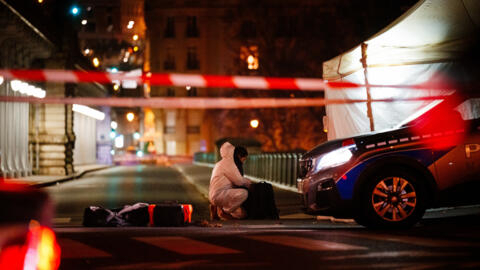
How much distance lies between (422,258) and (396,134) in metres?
2.99

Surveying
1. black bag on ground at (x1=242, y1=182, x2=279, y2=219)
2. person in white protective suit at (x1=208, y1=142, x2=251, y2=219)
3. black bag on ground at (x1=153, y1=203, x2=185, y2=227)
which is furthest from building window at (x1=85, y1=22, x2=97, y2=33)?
black bag on ground at (x1=153, y1=203, x2=185, y2=227)

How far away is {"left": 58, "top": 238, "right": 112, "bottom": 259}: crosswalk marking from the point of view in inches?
315

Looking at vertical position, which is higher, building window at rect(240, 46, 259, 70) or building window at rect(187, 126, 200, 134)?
building window at rect(240, 46, 259, 70)

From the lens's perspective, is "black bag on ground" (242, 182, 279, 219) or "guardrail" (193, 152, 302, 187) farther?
"guardrail" (193, 152, 302, 187)

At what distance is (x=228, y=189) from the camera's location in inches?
485

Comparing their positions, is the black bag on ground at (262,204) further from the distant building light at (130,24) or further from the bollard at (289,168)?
the distant building light at (130,24)

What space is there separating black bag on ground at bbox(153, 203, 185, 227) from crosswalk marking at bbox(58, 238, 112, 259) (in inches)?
88.5

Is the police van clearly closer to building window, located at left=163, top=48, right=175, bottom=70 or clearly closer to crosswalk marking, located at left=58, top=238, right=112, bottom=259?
crosswalk marking, located at left=58, top=238, right=112, bottom=259

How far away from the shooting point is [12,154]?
109ft

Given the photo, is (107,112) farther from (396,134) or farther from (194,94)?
(396,134)

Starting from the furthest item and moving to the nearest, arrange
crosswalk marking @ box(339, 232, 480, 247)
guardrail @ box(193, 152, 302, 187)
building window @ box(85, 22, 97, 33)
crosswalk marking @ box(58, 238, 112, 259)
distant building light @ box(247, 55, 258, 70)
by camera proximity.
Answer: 1. building window @ box(85, 22, 97, 33)
2. distant building light @ box(247, 55, 258, 70)
3. guardrail @ box(193, 152, 302, 187)
4. crosswalk marking @ box(339, 232, 480, 247)
5. crosswalk marking @ box(58, 238, 112, 259)

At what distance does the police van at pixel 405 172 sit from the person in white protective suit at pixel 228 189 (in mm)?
2329

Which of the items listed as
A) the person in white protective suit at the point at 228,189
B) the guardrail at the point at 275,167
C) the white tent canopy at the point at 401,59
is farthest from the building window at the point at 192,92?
the person in white protective suit at the point at 228,189

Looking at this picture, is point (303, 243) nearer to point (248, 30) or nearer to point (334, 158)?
point (334, 158)
